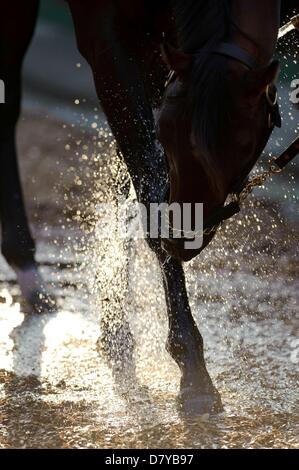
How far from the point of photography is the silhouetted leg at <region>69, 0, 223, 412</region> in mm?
2379

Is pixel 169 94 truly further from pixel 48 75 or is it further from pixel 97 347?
pixel 48 75

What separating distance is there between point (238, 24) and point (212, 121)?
23 cm

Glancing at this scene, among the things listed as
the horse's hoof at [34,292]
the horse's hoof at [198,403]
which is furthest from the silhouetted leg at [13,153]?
the horse's hoof at [198,403]

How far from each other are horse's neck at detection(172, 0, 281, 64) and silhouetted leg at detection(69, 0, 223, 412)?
21.0 inches

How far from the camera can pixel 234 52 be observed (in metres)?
1.83

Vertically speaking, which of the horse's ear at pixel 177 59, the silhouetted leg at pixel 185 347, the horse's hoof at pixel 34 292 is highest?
the horse's ear at pixel 177 59

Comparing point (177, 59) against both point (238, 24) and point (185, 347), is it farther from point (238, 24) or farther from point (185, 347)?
point (185, 347)

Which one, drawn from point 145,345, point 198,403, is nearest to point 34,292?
point 145,345

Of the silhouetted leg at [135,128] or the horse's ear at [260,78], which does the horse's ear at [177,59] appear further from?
the silhouetted leg at [135,128]

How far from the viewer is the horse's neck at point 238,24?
187cm

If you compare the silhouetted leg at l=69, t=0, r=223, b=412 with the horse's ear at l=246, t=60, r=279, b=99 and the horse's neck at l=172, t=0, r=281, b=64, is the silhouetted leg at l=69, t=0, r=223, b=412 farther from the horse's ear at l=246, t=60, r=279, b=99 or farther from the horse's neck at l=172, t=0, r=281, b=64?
the horse's ear at l=246, t=60, r=279, b=99

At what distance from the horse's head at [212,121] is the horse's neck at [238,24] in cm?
6
